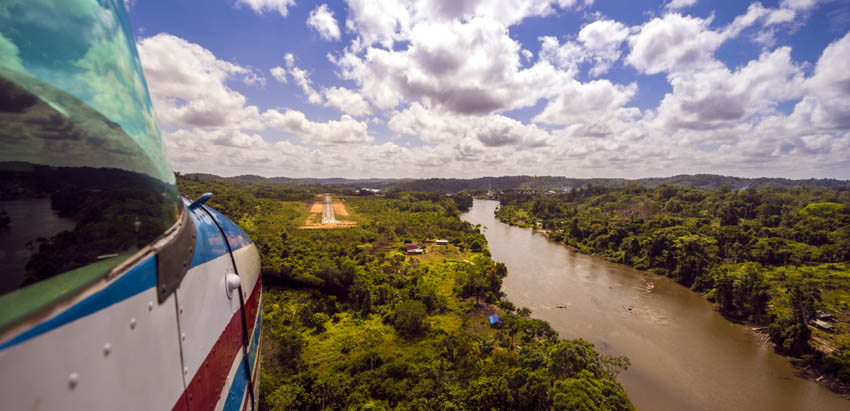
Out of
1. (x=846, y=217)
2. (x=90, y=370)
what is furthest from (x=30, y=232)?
(x=846, y=217)

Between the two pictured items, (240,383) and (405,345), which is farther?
(405,345)

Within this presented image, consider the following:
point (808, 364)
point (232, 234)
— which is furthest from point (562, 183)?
point (232, 234)

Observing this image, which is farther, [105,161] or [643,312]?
[643,312]

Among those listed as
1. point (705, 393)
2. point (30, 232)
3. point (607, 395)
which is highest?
point (30, 232)

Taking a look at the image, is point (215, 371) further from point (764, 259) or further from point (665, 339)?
point (764, 259)

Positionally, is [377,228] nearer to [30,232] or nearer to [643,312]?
[643,312]

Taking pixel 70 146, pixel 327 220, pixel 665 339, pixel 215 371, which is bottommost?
pixel 665 339

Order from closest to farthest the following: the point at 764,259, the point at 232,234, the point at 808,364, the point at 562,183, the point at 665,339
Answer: the point at 232,234, the point at 808,364, the point at 665,339, the point at 764,259, the point at 562,183

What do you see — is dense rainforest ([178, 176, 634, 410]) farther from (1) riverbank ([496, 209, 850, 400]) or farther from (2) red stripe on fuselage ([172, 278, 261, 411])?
(1) riverbank ([496, 209, 850, 400])
